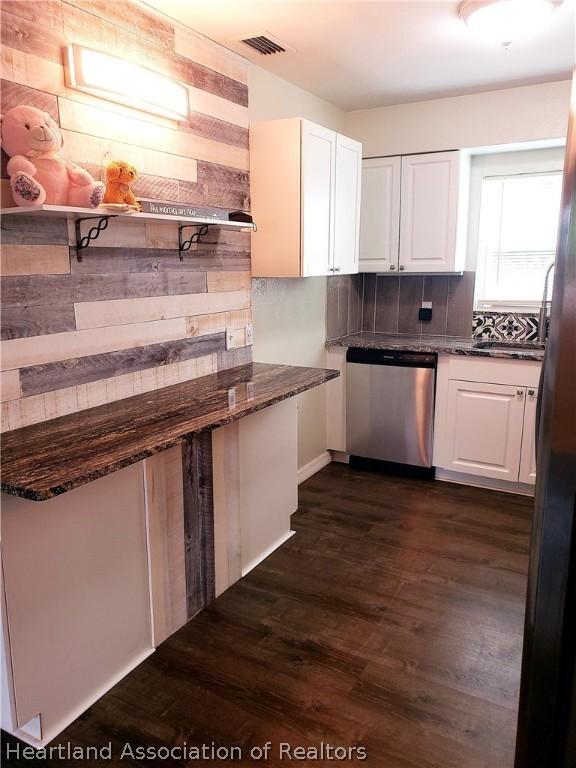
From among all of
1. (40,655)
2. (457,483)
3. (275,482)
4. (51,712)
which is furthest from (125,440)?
(457,483)

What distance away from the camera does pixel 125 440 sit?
5.74 feet

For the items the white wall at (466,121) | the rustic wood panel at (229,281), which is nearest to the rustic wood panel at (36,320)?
the rustic wood panel at (229,281)

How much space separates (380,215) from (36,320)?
2.67 metres

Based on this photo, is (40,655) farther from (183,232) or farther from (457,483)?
(457,483)

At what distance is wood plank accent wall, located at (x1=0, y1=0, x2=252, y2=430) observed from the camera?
181cm

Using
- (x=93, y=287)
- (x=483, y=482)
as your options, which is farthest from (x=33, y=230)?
(x=483, y=482)

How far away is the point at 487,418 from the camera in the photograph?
3.62 meters

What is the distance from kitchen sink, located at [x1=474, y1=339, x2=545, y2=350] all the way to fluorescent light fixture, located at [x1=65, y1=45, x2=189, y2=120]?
7.80 ft

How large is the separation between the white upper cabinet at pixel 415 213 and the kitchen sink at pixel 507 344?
53 cm

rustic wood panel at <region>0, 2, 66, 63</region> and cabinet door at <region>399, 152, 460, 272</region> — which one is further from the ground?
rustic wood panel at <region>0, 2, 66, 63</region>

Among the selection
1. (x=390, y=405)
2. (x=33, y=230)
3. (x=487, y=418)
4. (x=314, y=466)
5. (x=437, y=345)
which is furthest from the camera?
(x=314, y=466)

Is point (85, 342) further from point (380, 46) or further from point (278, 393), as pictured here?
point (380, 46)

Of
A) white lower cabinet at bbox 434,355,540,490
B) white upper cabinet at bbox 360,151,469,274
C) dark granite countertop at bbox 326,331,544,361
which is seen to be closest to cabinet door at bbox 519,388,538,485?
white lower cabinet at bbox 434,355,540,490

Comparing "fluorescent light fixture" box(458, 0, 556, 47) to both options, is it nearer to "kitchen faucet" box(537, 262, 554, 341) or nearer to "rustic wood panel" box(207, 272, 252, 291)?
"rustic wood panel" box(207, 272, 252, 291)
